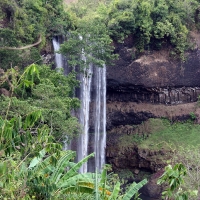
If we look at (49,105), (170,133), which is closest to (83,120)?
(49,105)

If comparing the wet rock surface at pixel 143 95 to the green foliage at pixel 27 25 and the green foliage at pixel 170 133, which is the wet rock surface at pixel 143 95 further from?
the green foliage at pixel 27 25

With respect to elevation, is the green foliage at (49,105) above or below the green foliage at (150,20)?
below

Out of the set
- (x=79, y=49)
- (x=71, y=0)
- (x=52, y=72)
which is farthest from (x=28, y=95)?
(x=71, y=0)

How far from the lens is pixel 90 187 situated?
245 inches

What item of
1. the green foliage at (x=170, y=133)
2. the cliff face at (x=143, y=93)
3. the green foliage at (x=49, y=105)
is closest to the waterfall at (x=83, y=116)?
the cliff face at (x=143, y=93)

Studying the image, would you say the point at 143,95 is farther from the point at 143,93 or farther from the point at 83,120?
the point at 83,120

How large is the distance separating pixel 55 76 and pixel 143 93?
31.0 ft

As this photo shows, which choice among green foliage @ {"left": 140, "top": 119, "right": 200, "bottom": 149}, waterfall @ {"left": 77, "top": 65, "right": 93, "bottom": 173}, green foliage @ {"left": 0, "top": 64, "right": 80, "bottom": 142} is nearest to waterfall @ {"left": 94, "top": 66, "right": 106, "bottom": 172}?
waterfall @ {"left": 77, "top": 65, "right": 93, "bottom": 173}

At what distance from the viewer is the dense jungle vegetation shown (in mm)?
4957

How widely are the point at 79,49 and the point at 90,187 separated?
12801 millimetres

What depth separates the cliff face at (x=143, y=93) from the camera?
23312 millimetres

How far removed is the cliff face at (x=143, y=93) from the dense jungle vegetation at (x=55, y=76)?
0.79 meters

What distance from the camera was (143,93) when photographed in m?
24.5

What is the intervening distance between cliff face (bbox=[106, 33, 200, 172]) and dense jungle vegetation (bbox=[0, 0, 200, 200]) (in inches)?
31.0
